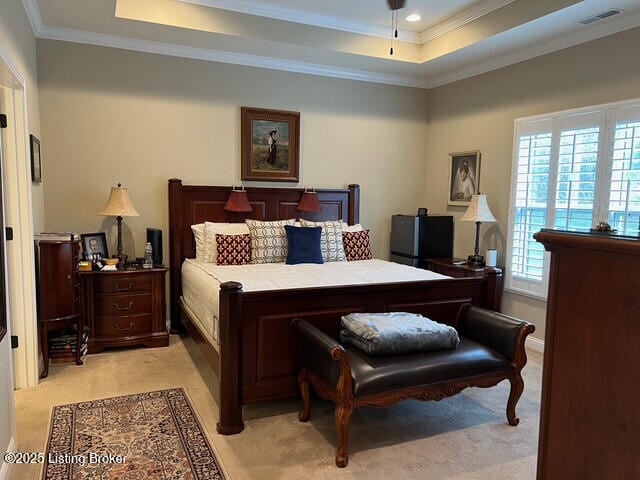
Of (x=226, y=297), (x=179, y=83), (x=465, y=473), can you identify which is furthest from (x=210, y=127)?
(x=465, y=473)

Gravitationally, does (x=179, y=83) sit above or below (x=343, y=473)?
above

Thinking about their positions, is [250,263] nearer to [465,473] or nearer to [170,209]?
[170,209]

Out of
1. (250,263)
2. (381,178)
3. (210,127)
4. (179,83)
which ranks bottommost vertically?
(250,263)

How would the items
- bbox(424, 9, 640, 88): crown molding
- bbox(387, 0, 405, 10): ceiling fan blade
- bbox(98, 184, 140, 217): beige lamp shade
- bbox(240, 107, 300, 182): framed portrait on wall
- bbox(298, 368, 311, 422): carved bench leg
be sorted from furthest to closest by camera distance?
bbox(240, 107, 300, 182): framed portrait on wall, bbox(98, 184, 140, 217): beige lamp shade, bbox(424, 9, 640, 88): crown molding, bbox(387, 0, 405, 10): ceiling fan blade, bbox(298, 368, 311, 422): carved bench leg

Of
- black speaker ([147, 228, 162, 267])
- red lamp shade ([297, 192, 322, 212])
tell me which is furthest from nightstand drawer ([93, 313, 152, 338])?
red lamp shade ([297, 192, 322, 212])

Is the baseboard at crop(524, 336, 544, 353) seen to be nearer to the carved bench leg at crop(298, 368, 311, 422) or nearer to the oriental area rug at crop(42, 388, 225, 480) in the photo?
the carved bench leg at crop(298, 368, 311, 422)

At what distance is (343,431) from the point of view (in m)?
2.49

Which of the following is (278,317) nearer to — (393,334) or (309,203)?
(393,334)

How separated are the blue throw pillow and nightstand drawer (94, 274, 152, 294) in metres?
1.33

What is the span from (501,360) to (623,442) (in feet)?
6.93

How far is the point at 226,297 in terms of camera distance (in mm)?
2768

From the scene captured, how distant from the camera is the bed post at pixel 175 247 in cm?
470

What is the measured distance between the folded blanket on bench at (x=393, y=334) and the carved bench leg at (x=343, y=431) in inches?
14.7

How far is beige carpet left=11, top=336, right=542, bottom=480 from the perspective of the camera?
247 centimetres
